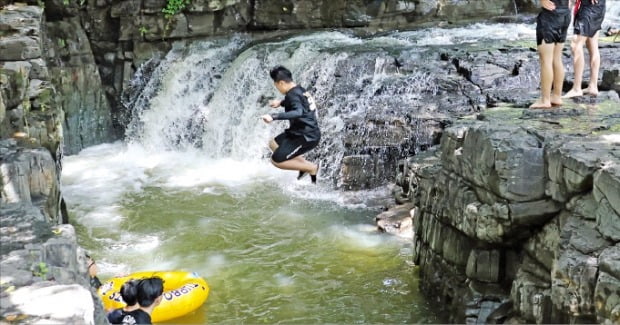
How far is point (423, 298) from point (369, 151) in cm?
369

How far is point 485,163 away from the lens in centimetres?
614

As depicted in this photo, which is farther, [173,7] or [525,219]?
[173,7]

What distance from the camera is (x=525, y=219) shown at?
583cm

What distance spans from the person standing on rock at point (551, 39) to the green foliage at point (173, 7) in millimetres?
9080

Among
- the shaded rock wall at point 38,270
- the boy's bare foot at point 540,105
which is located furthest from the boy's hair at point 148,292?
the boy's bare foot at point 540,105

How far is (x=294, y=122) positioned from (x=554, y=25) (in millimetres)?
2818

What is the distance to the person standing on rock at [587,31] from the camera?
7512 mm

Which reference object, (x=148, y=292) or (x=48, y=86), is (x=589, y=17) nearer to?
(x=148, y=292)

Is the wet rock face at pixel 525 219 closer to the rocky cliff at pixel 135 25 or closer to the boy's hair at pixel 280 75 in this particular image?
the boy's hair at pixel 280 75

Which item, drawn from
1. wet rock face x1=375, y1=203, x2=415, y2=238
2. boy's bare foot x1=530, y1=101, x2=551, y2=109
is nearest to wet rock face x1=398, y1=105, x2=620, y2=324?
boy's bare foot x1=530, y1=101, x2=551, y2=109

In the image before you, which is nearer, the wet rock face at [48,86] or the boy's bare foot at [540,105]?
the boy's bare foot at [540,105]

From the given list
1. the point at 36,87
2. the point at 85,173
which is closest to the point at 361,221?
the point at 36,87

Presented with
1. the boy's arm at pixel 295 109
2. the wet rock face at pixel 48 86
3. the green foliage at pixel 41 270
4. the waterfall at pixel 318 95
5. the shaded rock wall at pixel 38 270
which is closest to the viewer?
the shaded rock wall at pixel 38 270

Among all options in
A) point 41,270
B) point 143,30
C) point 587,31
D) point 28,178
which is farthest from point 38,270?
point 143,30
